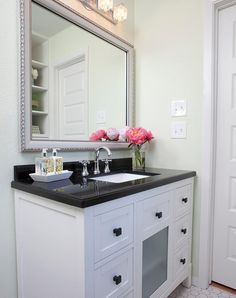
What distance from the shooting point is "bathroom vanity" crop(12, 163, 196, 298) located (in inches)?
31.9

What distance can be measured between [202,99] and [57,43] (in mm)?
1019

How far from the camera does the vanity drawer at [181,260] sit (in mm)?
1404

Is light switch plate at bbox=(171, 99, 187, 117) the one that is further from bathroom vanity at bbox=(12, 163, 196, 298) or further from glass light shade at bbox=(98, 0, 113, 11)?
glass light shade at bbox=(98, 0, 113, 11)

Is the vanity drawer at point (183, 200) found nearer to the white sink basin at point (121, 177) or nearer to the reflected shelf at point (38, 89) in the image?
the white sink basin at point (121, 177)

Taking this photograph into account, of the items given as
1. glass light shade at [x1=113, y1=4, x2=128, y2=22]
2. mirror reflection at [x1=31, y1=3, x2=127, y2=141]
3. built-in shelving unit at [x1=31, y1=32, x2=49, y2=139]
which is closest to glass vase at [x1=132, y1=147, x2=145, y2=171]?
mirror reflection at [x1=31, y1=3, x2=127, y2=141]

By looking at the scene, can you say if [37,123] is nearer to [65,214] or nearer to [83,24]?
[65,214]

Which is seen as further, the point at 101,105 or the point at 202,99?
the point at 101,105

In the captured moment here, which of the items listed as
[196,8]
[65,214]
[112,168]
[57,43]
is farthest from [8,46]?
[196,8]

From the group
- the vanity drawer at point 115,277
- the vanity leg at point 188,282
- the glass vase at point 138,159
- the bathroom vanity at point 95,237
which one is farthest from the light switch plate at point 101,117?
the vanity leg at point 188,282

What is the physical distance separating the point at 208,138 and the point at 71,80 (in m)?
1.00

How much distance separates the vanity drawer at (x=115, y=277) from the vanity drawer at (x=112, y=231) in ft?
0.18

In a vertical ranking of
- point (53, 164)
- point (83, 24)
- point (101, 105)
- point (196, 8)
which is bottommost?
point (53, 164)

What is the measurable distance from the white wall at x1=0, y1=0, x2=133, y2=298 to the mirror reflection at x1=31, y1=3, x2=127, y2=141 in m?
0.10

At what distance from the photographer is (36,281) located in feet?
3.37
